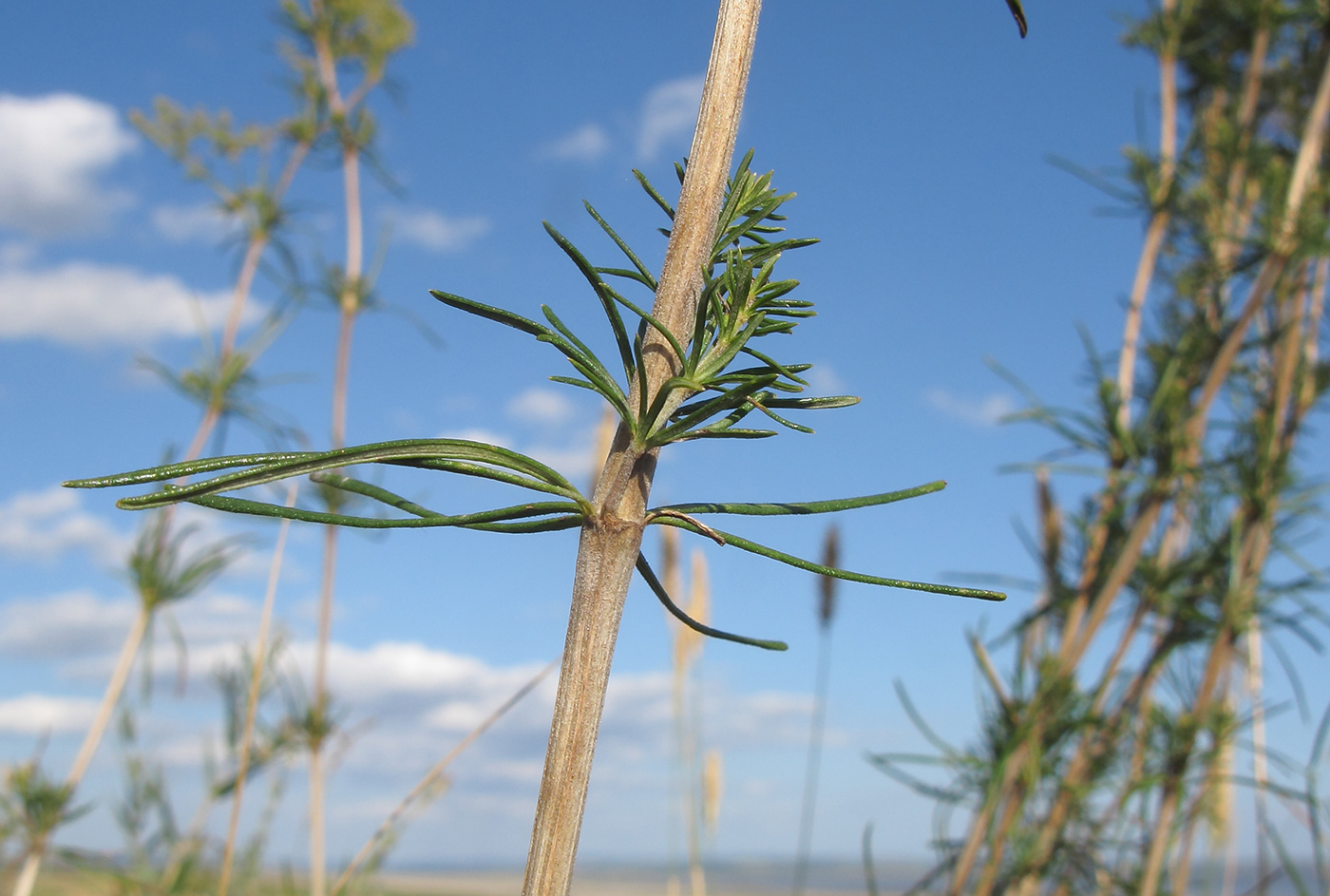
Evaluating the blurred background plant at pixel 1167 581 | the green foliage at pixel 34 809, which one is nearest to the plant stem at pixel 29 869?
the green foliage at pixel 34 809

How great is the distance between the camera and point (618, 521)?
0.29 meters

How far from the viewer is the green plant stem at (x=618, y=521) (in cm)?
27

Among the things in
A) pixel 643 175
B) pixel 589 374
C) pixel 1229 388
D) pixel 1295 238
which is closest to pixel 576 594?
pixel 589 374

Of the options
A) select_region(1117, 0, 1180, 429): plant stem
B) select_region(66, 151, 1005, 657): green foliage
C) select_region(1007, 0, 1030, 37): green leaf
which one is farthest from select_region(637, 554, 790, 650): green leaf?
select_region(1117, 0, 1180, 429): plant stem

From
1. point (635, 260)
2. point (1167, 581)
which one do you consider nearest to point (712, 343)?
point (635, 260)

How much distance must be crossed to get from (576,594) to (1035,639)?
94 cm

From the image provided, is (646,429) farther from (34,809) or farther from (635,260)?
(34,809)

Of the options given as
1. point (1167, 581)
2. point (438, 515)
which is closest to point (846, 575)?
point (438, 515)

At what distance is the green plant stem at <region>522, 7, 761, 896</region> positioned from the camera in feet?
0.88

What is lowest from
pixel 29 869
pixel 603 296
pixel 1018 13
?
pixel 29 869

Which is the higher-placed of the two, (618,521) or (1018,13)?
(1018,13)

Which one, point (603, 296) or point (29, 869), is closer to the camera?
point (603, 296)

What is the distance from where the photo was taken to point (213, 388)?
1.70 m

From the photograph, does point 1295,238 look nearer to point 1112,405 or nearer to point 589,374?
point 1112,405
